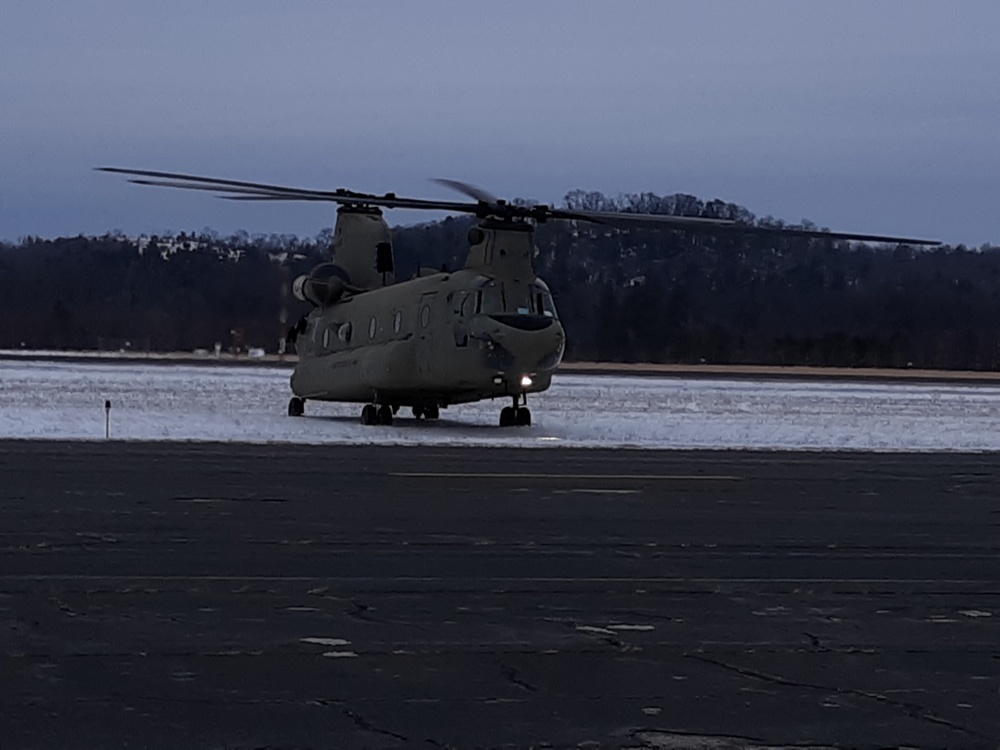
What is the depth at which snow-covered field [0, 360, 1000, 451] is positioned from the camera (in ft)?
83.5

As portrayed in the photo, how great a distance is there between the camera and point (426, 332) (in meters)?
27.9

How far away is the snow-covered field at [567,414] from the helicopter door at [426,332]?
47.6 inches

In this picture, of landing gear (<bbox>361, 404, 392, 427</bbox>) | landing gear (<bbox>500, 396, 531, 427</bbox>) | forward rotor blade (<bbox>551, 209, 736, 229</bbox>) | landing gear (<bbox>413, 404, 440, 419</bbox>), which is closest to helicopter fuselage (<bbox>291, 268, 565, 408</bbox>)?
landing gear (<bbox>361, 404, 392, 427</bbox>)

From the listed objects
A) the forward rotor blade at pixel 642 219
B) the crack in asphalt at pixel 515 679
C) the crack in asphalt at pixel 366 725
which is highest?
the forward rotor blade at pixel 642 219

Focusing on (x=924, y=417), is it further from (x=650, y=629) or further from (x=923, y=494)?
(x=650, y=629)

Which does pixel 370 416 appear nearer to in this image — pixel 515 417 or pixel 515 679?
pixel 515 417

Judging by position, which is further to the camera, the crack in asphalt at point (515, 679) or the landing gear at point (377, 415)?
the landing gear at point (377, 415)

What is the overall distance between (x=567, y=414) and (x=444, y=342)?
342 inches

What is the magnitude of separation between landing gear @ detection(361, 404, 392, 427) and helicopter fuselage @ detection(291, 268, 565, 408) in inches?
6.8

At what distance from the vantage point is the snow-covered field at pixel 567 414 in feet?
83.5

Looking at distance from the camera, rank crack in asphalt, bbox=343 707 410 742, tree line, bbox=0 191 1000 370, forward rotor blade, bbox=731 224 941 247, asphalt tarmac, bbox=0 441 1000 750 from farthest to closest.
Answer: tree line, bbox=0 191 1000 370
forward rotor blade, bbox=731 224 941 247
asphalt tarmac, bbox=0 441 1000 750
crack in asphalt, bbox=343 707 410 742

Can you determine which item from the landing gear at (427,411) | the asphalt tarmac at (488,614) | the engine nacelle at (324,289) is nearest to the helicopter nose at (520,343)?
the landing gear at (427,411)

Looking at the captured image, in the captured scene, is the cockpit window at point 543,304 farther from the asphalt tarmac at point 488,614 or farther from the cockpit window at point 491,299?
the asphalt tarmac at point 488,614

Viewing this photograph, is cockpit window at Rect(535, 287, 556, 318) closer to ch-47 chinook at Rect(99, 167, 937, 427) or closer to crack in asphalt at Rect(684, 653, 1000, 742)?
ch-47 chinook at Rect(99, 167, 937, 427)
